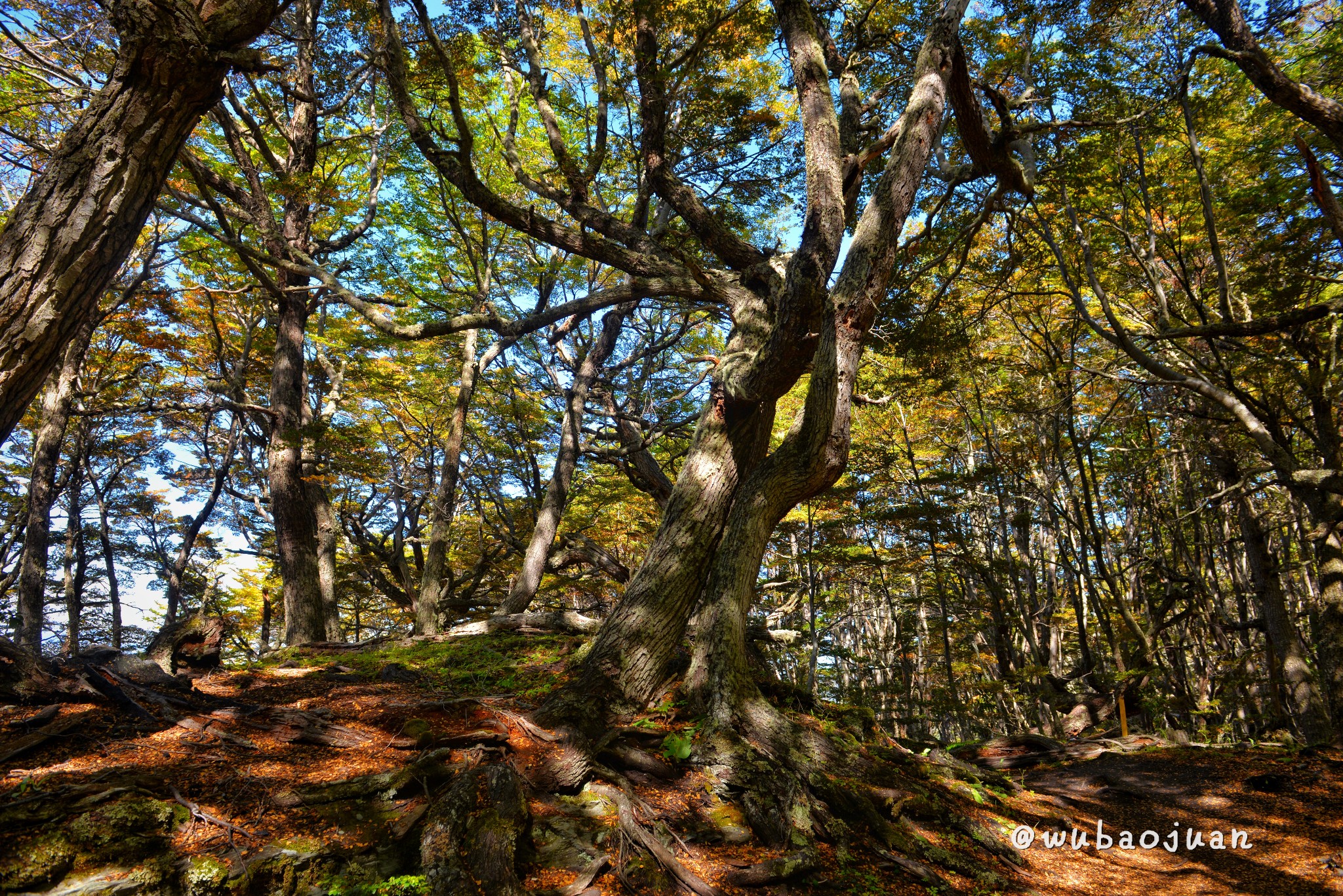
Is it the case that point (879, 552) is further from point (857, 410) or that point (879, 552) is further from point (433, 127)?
point (433, 127)

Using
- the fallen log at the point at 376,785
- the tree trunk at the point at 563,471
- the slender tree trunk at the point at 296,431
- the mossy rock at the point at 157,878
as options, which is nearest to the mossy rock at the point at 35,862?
the mossy rock at the point at 157,878

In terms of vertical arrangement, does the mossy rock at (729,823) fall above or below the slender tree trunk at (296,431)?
below

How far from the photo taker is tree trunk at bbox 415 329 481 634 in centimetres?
819

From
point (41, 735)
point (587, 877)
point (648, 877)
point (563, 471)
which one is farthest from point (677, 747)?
point (563, 471)

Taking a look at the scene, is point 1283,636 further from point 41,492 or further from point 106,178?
point 41,492

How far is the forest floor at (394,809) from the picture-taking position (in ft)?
7.65

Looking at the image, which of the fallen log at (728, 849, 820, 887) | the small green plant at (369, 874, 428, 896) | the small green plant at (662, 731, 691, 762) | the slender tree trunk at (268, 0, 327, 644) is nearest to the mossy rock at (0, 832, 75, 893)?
the small green plant at (369, 874, 428, 896)

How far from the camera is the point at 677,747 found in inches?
154

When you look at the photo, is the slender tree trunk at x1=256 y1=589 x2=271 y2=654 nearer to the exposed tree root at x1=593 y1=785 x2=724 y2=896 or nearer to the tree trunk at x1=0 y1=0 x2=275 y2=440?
the tree trunk at x1=0 y1=0 x2=275 y2=440

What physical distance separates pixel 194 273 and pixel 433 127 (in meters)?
7.93

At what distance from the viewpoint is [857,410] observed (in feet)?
53.3

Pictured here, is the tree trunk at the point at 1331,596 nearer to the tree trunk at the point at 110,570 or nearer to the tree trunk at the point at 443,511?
the tree trunk at the point at 443,511

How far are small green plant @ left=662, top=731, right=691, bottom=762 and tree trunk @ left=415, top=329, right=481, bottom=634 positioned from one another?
201 inches

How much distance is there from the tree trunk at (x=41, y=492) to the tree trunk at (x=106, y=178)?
7221mm
